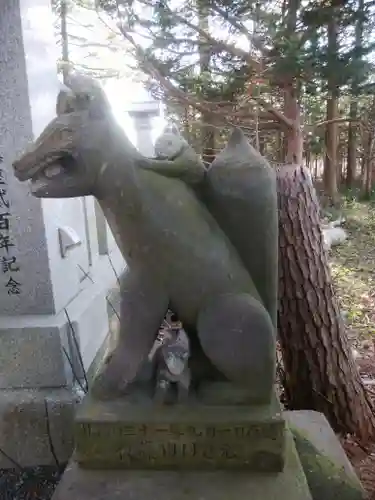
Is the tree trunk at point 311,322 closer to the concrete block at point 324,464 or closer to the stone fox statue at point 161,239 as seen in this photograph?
the concrete block at point 324,464

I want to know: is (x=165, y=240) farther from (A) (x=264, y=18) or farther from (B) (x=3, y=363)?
(A) (x=264, y=18)

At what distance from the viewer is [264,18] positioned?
10.8 feet

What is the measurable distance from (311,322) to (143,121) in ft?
7.62

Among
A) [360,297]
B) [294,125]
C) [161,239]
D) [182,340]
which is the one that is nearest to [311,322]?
[182,340]

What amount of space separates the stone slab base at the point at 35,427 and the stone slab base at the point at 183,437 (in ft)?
2.30

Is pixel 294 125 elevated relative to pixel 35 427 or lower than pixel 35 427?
elevated

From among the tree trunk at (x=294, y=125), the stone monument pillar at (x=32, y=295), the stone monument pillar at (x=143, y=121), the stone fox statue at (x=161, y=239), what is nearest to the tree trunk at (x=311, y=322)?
the stone monument pillar at (x=32, y=295)

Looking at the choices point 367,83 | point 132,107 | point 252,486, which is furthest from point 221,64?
point 252,486

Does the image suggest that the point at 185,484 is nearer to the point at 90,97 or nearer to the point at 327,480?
the point at 327,480

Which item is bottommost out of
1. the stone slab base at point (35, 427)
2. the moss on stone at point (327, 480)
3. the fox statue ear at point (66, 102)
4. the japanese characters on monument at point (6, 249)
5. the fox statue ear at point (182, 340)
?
the stone slab base at point (35, 427)

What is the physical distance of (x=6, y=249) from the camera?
1.77 meters

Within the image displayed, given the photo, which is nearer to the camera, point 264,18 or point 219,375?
point 219,375

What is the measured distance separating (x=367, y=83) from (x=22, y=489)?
10.8 feet

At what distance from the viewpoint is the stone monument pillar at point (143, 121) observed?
372 cm
